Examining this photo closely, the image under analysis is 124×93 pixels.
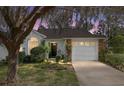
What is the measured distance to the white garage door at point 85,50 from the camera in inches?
597

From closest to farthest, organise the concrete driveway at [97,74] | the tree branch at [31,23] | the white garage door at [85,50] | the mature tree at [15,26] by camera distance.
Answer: the tree branch at [31,23] < the mature tree at [15,26] < the concrete driveway at [97,74] < the white garage door at [85,50]

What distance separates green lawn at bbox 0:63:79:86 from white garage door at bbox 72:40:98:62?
2.55ft

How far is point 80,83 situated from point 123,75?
2199 millimetres

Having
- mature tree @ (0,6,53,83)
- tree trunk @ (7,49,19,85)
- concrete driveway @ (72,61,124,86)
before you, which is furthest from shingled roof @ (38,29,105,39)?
tree trunk @ (7,49,19,85)

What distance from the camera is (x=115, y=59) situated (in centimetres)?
1463

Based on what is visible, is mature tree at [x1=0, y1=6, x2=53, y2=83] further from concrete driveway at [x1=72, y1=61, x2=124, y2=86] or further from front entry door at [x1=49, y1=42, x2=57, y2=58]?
concrete driveway at [x1=72, y1=61, x2=124, y2=86]

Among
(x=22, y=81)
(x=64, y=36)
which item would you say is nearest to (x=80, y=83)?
(x=22, y=81)

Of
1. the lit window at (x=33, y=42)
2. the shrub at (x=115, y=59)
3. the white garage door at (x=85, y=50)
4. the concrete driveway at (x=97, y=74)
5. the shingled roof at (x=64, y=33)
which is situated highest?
the shingled roof at (x=64, y=33)

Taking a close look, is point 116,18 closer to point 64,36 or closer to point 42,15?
point 42,15

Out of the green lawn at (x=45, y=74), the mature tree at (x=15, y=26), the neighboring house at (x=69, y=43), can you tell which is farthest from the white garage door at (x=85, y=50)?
the mature tree at (x=15, y=26)

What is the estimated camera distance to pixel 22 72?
44.6 feet

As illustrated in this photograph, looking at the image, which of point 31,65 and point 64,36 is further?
point 64,36

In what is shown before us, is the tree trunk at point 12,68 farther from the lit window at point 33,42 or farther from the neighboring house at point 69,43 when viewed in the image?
the lit window at point 33,42

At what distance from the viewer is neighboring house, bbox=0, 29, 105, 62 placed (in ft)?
→ 45.8
